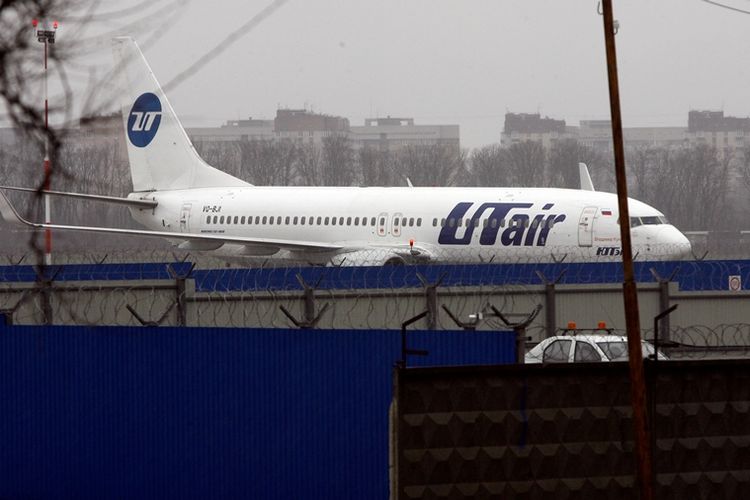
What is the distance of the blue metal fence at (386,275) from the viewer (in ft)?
63.1

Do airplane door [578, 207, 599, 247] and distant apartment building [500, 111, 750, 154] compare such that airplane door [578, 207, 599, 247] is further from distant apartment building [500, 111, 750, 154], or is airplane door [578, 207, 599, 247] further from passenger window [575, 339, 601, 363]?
distant apartment building [500, 111, 750, 154]

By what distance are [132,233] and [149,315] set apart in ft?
59.1

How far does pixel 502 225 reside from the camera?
30297 mm

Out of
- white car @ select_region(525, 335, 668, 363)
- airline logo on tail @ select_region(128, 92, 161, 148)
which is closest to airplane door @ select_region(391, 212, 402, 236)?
airline logo on tail @ select_region(128, 92, 161, 148)

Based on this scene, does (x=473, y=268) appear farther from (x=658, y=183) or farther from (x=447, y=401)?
(x=658, y=183)

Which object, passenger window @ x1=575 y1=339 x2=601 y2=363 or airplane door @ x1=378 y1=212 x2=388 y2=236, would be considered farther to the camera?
airplane door @ x1=378 y1=212 x2=388 y2=236

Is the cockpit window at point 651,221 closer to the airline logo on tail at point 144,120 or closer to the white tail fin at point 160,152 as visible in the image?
the white tail fin at point 160,152

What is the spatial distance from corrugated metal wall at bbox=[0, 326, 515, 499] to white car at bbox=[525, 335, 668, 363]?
4339mm

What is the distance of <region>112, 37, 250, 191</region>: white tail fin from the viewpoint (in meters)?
38.8

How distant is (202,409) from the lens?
12727mm

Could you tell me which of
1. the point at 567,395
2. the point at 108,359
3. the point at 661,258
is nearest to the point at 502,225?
the point at 661,258

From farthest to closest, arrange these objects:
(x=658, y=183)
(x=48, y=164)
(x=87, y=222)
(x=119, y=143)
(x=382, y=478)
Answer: (x=658, y=183), (x=87, y=222), (x=382, y=478), (x=119, y=143), (x=48, y=164)

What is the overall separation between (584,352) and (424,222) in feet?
52.6

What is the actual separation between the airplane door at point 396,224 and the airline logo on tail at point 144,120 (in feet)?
33.4
